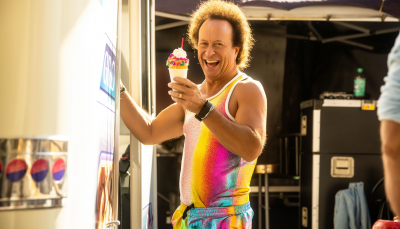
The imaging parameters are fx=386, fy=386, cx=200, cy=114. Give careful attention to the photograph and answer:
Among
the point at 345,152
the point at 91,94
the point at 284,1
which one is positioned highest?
the point at 284,1

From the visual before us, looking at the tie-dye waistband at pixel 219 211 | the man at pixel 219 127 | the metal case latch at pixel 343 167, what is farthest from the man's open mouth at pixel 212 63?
the metal case latch at pixel 343 167

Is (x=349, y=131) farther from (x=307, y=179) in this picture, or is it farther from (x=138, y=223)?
(x=138, y=223)

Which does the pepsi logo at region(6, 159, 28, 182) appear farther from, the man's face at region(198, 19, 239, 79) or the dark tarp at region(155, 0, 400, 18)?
the dark tarp at region(155, 0, 400, 18)

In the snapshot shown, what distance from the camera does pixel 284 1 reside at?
13.6ft

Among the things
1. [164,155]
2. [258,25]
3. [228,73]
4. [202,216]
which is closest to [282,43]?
[258,25]

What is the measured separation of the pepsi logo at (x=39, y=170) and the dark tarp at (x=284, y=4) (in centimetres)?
331

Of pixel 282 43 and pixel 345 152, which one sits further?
pixel 282 43

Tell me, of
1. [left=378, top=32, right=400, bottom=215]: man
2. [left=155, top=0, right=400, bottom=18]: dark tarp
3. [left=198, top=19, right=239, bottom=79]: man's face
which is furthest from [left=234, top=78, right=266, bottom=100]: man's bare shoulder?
[left=155, top=0, right=400, bottom=18]: dark tarp

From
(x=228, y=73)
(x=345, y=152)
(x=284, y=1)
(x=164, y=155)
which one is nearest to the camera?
(x=228, y=73)

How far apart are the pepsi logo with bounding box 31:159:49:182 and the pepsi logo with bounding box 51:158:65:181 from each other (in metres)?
0.02

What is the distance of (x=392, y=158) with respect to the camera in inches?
33.9

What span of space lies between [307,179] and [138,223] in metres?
3.41

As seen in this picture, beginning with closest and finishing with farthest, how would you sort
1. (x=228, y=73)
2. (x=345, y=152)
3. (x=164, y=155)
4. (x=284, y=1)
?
(x=228, y=73)
(x=284, y=1)
(x=345, y=152)
(x=164, y=155)

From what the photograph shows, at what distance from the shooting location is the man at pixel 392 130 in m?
0.86
